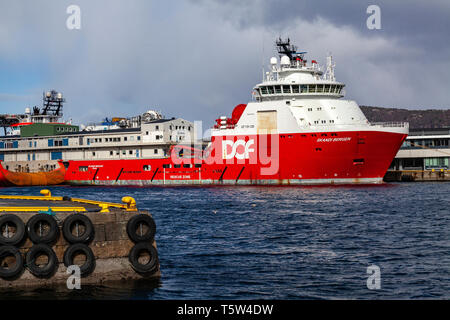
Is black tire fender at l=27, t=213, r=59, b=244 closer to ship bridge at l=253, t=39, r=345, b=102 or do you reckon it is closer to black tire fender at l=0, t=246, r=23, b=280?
black tire fender at l=0, t=246, r=23, b=280

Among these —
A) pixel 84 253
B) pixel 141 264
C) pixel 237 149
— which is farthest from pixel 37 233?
pixel 237 149

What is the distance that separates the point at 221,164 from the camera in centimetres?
5528

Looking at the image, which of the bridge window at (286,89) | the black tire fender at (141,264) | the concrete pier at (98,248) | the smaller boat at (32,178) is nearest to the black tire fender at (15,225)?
the concrete pier at (98,248)

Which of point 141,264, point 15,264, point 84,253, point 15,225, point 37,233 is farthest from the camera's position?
point 141,264

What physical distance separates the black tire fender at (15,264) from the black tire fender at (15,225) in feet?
0.47

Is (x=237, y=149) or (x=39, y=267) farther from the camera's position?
(x=237, y=149)

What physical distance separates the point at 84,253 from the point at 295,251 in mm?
8346

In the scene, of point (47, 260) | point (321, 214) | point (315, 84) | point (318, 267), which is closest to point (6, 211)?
point (47, 260)

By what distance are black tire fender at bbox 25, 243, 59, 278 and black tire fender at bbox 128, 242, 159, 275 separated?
195cm

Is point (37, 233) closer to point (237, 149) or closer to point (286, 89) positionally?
point (237, 149)

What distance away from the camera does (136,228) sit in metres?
14.9

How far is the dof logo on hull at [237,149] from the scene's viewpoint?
52875 mm

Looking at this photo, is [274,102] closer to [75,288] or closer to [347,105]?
[347,105]

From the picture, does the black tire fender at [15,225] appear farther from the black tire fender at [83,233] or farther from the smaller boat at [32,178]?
the smaller boat at [32,178]
